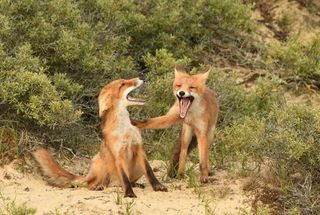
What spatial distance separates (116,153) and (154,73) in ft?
10.6

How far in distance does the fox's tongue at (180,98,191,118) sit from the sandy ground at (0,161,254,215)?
0.74 meters

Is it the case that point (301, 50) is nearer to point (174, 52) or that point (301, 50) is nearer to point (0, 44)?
point (174, 52)

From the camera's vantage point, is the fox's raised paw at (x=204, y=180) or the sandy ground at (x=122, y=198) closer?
the sandy ground at (x=122, y=198)

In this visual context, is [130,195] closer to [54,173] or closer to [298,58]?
[54,173]

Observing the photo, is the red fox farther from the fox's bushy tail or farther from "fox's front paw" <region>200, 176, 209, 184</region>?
"fox's front paw" <region>200, 176, 209, 184</region>

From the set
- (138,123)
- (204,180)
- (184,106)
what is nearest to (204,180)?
(204,180)

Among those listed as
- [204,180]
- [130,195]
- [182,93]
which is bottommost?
[204,180]

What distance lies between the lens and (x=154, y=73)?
9.91 metres

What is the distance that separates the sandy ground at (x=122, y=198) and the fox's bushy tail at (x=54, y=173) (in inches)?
3.9

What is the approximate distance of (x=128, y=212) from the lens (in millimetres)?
6031

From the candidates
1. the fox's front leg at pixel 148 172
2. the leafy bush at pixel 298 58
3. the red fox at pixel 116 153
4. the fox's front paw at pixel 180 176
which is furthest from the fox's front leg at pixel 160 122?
the leafy bush at pixel 298 58

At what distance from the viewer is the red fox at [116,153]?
6.88 m

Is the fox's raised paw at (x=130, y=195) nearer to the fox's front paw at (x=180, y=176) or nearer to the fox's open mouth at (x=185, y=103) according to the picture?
the fox's front paw at (x=180, y=176)

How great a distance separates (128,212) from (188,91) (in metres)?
1.66
